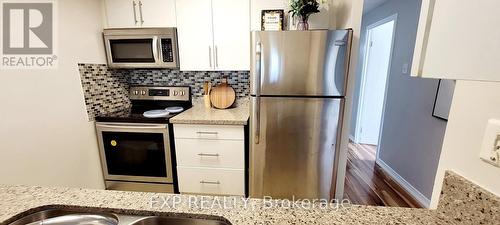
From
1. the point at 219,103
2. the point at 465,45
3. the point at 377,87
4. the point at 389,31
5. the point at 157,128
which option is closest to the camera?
the point at 465,45

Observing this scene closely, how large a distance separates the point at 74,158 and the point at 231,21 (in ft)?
5.76

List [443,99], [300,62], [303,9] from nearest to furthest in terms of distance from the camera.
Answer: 1. [300,62]
2. [303,9]
3. [443,99]

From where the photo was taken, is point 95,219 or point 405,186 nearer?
point 95,219

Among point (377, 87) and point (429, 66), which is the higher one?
point (429, 66)

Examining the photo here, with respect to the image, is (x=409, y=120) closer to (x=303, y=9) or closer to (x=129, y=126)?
(x=303, y=9)

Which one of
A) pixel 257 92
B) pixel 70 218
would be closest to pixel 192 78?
pixel 257 92

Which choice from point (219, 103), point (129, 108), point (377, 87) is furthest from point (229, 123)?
point (377, 87)

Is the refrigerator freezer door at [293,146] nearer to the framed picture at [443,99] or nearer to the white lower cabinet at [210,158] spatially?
the white lower cabinet at [210,158]

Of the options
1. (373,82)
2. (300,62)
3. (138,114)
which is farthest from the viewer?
(373,82)

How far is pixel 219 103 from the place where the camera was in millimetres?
2146

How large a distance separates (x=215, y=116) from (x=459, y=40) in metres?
1.67

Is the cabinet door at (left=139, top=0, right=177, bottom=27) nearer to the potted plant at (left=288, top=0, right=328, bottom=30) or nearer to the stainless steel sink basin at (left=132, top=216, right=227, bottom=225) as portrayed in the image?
the potted plant at (left=288, top=0, right=328, bottom=30)

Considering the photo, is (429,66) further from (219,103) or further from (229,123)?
(219,103)

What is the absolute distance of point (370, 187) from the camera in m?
2.36
